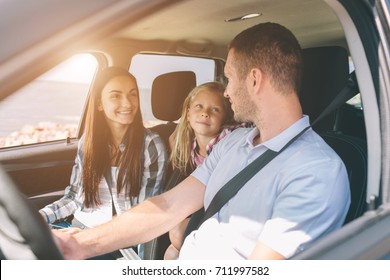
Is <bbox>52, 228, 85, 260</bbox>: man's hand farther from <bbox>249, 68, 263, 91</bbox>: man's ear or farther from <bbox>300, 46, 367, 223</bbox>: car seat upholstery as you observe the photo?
<bbox>300, 46, 367, 223</bbox>: car seat upholstery

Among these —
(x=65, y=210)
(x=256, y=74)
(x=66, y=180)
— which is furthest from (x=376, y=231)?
(x=66, y=180)

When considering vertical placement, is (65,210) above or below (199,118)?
below

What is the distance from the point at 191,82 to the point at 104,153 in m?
0.73

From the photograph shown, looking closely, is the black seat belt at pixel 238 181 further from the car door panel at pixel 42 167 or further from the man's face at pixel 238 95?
the car door panel at pixel 42 167

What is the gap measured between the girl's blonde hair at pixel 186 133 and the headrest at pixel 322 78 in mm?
623

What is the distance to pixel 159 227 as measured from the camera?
5.77 feet

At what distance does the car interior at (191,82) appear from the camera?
91 centimetres

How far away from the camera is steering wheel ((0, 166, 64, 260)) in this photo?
887 millimetres

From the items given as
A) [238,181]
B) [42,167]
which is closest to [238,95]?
[238,181]

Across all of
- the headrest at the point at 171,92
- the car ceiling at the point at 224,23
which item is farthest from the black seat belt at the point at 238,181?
the headrest at the point at 171,92

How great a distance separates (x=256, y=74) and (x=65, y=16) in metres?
0.99

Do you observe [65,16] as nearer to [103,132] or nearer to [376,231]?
[376,231]

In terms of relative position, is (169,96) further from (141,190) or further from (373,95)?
(373,95)

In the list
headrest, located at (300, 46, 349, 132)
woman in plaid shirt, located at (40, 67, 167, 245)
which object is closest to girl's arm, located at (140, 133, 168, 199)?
woman in plaid shirt, located at (40, 67, 167, 245)
